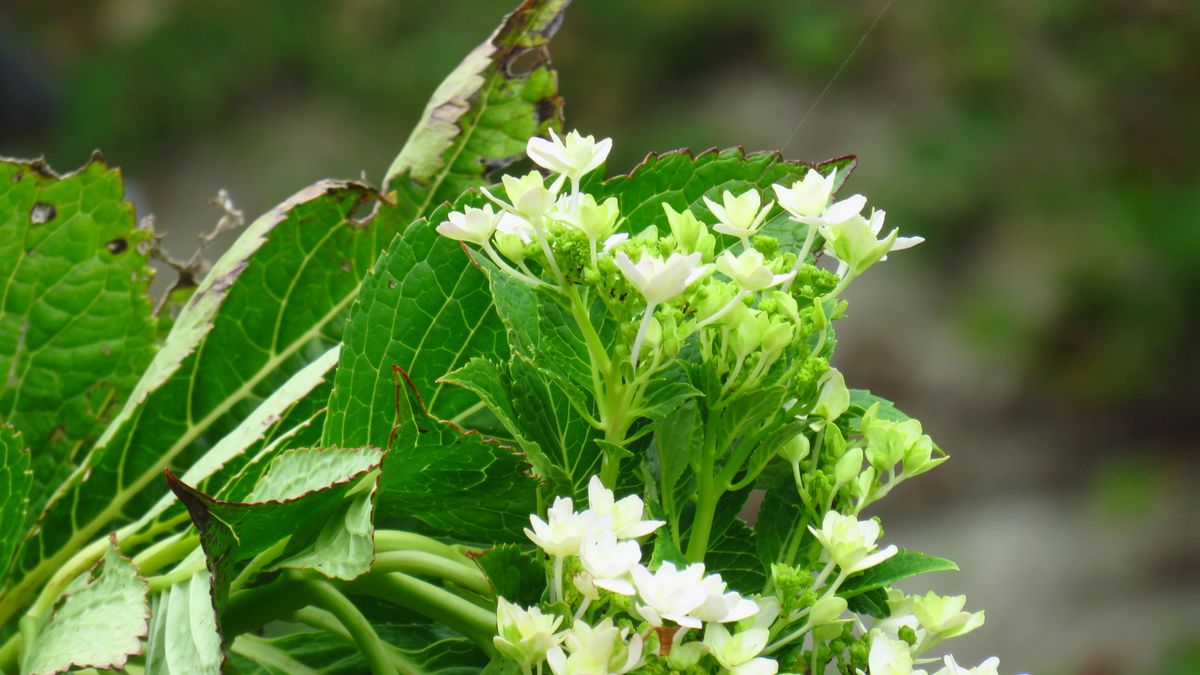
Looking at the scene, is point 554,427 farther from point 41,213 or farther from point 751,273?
point 41,213

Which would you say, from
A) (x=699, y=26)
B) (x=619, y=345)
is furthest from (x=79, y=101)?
(x=619, y=345)

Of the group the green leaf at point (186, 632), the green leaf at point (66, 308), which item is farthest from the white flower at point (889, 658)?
the green leaf at point (66, 308)

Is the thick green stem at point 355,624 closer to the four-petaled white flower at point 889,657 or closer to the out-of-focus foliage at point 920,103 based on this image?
the four-petaled white flower at point 889,657

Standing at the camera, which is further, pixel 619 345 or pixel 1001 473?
pixel 1001 473

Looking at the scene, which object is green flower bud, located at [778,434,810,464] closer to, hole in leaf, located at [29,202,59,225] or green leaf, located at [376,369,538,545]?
green leaf, located at [376,369,538,545]

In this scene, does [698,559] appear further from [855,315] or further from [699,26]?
[699,26]
